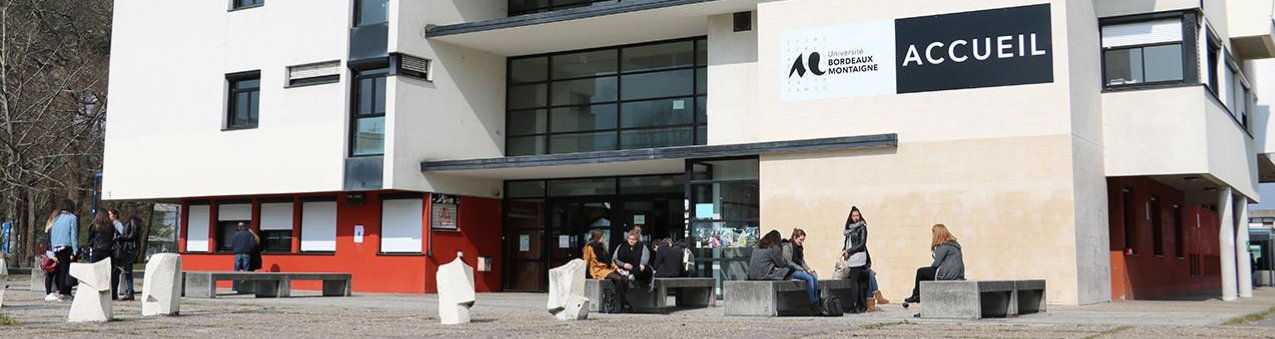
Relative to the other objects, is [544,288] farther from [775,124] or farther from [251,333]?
[251,333]

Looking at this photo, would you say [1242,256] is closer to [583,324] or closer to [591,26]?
[591,26]

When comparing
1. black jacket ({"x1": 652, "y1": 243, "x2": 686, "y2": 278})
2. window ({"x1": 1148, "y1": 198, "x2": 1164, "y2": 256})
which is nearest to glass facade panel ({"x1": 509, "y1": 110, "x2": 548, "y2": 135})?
black jacket ({"x1": 652, "y1": 243, "x2": 686, "y2": 278})

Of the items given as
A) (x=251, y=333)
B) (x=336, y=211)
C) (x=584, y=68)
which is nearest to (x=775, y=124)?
(x=584, y=68)

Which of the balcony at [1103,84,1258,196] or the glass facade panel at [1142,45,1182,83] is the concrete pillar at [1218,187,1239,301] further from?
the glass facade panel at [1142,45,1182,83]

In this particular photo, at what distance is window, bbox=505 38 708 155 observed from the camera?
Result: 25.2 metres

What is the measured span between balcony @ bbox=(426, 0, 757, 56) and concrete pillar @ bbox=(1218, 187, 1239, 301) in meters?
8.86

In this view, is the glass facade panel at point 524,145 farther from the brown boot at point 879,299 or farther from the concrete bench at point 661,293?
the brown boot at point 879,299

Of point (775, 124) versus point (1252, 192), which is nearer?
point (775, 124)

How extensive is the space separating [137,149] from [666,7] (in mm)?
12598

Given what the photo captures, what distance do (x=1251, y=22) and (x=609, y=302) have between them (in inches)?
615

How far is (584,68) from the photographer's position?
87.4 ft

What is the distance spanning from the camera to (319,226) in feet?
88.2

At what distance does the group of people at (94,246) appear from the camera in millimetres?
18062

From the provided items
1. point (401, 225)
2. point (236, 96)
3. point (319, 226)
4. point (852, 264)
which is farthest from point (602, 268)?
point (236, 96)
